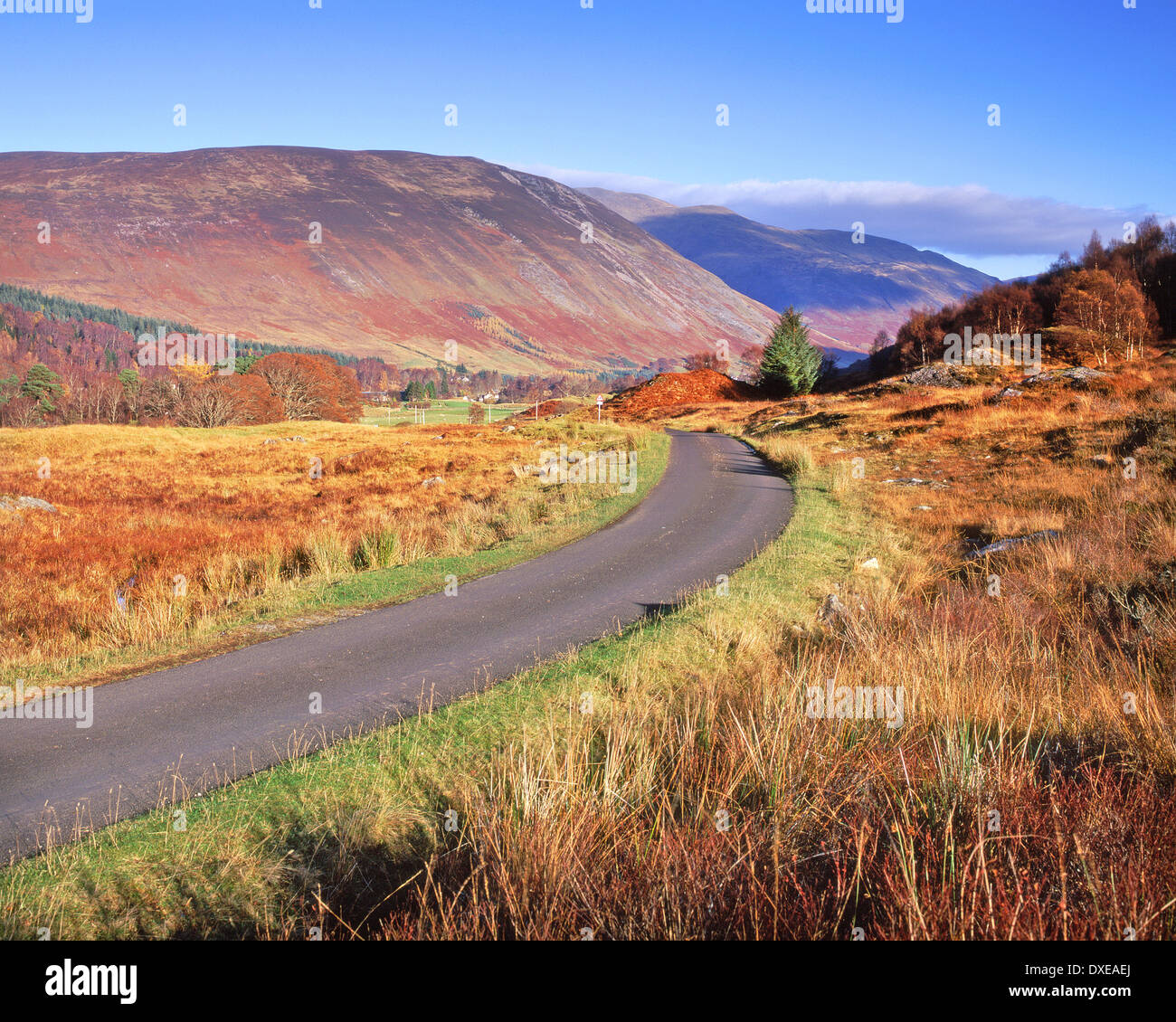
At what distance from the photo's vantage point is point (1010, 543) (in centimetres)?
1152

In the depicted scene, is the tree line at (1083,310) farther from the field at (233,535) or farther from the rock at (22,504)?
the rock at (22,504)

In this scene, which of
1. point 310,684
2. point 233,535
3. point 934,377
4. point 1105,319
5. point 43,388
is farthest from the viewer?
point 43,388

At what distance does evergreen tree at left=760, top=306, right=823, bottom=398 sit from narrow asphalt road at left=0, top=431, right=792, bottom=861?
5146cm

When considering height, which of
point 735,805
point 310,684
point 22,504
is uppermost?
point 22,504

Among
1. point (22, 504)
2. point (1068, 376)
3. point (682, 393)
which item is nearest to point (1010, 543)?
point (1068, 376)

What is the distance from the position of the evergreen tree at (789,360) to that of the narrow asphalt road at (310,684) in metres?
51.5

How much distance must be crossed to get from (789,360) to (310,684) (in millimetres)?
58841

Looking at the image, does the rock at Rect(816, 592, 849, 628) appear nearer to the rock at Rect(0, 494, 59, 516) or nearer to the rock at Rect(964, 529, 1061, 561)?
the rock at Rect(964, 529, 1061, 561)

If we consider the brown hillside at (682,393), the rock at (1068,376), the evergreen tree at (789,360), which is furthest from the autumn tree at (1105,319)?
the brown hillside at (682,393)

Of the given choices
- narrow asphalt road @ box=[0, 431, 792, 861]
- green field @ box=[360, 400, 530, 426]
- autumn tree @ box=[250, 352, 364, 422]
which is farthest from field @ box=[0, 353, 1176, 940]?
green field @ box=[360, 400, 530, 426]

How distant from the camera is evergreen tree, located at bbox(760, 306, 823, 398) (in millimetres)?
60500

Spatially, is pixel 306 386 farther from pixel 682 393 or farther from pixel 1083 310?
Result: pixel 1083 310

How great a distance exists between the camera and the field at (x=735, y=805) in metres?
2.99
